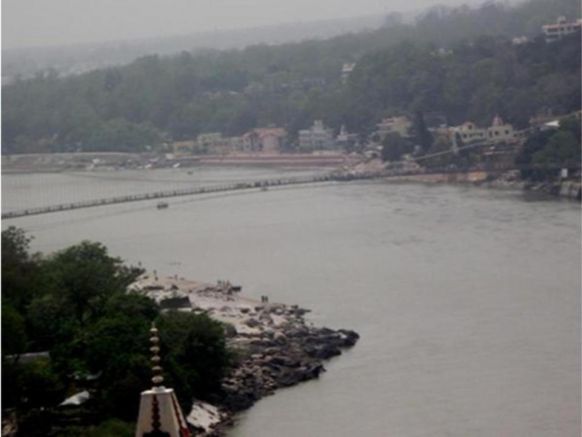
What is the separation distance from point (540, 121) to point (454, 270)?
22.7 feet

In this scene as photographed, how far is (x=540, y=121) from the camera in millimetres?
14820

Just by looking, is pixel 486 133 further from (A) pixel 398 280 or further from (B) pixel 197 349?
(B) pixel 197 349

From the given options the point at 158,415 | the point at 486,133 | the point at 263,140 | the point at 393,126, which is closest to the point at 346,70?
the point at 263,140

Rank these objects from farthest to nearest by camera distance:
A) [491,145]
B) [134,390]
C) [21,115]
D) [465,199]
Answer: [21,115] → [491,145] → [465,199] → [134,390]

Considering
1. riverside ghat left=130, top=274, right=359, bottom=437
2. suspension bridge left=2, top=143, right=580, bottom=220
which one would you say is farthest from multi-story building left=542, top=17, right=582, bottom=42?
riverside ghat left=130, top=274, right=359, bottom=437

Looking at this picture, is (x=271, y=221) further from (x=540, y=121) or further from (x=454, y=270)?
(x=540, y=121)

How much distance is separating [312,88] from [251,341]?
516 inches

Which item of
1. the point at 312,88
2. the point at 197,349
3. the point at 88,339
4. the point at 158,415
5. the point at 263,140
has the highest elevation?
the point at 158,415

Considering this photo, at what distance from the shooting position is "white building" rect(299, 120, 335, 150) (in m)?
17.0

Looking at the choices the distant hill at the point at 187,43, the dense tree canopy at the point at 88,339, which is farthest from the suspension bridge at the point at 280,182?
the distant hill at the point at 187,43

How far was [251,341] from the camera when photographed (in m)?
6.55

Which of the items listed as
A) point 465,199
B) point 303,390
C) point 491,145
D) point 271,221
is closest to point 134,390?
point 303,390

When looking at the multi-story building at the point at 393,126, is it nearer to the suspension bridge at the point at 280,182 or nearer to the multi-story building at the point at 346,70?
the suspension bridge at the point at 280,182

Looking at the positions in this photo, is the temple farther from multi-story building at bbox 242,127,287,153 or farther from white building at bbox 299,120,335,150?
A: multi-story building at bbox 242,127,287,153
